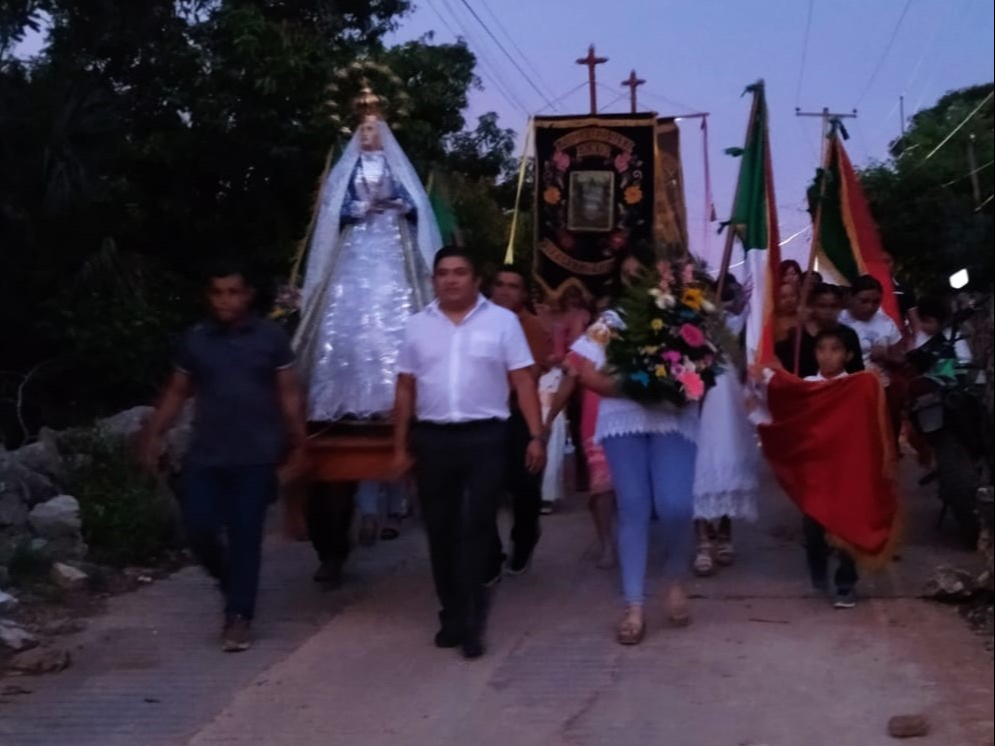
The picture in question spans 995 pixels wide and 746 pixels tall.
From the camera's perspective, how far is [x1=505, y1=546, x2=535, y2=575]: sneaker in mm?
8641

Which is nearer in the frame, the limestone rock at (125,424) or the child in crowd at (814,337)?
the child in crowd at (814,337)

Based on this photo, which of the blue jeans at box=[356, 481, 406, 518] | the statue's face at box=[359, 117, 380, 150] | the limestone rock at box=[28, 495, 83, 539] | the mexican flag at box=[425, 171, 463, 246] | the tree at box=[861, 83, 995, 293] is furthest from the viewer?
the blue jeans at box=[356, 481, 406, 518]

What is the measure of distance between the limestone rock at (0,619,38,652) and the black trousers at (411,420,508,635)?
6.21 ft

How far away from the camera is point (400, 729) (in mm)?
5918

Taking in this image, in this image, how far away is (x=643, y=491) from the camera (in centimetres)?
720

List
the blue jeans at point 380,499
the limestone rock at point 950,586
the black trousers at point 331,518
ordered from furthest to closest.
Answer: the blue jeans at point 380,499
the black trousers at point 331,518
the limestone rock at point 950,586

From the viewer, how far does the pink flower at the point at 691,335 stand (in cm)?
707

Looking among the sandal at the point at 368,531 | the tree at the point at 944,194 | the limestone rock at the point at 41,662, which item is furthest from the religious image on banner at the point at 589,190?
the limestone rock at the point at 41,662

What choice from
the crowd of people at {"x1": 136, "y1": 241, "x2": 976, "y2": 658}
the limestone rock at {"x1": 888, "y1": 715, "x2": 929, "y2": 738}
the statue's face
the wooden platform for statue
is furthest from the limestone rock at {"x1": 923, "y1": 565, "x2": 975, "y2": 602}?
the statue's face

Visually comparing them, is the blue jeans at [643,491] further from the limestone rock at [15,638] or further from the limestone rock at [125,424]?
the limestone rock at [125,424]

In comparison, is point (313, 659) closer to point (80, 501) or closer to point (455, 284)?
point (455, 284)

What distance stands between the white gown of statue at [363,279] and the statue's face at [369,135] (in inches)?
1.1

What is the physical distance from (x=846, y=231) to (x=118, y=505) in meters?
6.76

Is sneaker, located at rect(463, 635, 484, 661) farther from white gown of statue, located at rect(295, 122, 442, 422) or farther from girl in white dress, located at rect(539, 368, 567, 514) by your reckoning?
girl in white dress, located at rect(539, 368, 567, 514)
